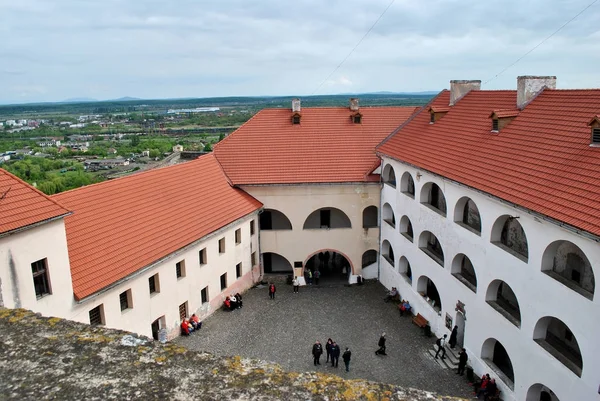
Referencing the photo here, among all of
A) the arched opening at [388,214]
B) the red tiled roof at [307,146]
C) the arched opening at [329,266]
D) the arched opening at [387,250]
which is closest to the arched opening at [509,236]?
the arched opening at [388,214]

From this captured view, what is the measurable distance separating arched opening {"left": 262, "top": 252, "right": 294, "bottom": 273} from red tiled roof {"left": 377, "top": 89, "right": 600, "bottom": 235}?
1004 centimetres

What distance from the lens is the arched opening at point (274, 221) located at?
2872 cm

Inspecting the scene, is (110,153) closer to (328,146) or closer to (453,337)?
(328,146)

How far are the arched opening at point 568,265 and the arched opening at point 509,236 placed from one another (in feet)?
4.12

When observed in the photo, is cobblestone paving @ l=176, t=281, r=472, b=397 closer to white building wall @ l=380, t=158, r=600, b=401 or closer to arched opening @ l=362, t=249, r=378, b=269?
white building wall @ l=380, t=158, r=600, b=401

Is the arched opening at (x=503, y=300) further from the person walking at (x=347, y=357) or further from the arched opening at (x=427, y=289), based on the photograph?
the person walking at (x=347, y=357)

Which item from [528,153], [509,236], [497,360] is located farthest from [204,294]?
[528,153]

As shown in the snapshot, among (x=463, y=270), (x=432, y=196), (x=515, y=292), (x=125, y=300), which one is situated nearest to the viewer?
(x=515, y=292)

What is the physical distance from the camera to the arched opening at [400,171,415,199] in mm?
24266

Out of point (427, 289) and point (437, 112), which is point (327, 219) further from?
point (437, 112)

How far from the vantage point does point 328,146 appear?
95.5 ft

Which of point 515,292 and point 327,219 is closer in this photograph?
point 515,292

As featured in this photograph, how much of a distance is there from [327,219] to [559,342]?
52.3 feet

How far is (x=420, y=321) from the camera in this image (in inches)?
878
